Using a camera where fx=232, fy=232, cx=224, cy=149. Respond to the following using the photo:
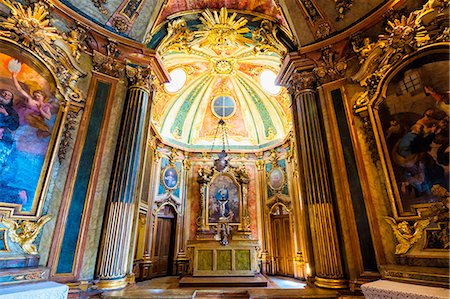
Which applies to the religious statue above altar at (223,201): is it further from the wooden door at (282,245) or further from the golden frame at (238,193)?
the wooden door at (282,245)

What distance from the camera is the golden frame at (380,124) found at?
3.95 meters

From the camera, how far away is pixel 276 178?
11055 mm

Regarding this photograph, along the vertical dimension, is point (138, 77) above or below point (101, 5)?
below

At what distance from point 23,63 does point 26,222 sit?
111 inches

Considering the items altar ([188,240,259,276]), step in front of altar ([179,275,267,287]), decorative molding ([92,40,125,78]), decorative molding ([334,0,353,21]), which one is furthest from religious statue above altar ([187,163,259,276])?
decorative molding ([334,0,353,21])

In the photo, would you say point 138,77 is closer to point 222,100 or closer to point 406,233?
point 406,233

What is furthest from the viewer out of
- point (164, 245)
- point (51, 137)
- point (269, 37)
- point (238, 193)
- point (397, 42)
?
point (238, 193)

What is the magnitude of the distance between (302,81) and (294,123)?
107 cm

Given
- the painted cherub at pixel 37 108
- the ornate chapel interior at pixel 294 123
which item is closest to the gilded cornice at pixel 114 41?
the ornate chapel interior at pixel 294 123

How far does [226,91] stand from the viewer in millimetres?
12070

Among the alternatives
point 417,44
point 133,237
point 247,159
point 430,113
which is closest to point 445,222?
point 430,113

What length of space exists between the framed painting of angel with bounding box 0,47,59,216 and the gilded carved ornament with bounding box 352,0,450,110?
6303 mm

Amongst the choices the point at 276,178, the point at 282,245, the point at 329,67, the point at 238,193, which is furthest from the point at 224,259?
the point at 329,67

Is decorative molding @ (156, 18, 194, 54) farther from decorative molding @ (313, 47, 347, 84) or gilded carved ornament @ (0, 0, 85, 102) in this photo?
decorative molding @ (313, 47, 347, 84)
